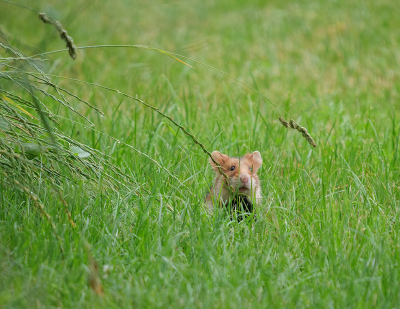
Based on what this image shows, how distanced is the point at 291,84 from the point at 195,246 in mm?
5481

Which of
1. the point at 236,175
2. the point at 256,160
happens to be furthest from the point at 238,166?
the point at 256,160

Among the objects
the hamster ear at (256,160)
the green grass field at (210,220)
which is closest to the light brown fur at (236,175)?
the hamster ear at (256,160)

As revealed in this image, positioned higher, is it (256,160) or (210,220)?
(256,160)

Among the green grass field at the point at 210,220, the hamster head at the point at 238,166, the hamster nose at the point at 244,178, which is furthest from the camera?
the hamster head at the point at 238,166

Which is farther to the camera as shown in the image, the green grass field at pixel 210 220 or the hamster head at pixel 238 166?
the hamster head at pixel 238 166

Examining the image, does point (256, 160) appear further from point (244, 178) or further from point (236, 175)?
point (244, 178)

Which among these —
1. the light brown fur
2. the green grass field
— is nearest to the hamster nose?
the light brown fur

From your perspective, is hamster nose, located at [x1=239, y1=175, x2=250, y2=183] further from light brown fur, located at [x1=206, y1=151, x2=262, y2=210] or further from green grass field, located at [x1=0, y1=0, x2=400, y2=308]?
green grass field, located at [x1=0, y1=0, x2=400, y2=308]

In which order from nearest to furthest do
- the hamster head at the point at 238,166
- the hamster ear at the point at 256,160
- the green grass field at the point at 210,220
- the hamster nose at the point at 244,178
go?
the green grass field at the point at 210,220
the hamster nose at the point at 244,178
the hamster head at the point at 238,166
the hamster ear at the point at 256,160

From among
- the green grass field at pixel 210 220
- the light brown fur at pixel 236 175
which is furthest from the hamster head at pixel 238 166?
the green grass field at pixel 210 220

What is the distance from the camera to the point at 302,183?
427 cm

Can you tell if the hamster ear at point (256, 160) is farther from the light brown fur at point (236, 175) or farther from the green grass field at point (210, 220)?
the green grass field at point (210, 220)

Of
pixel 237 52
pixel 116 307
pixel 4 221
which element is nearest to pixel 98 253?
pixel 116 307

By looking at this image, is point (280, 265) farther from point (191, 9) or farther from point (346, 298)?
point (191, 9)
